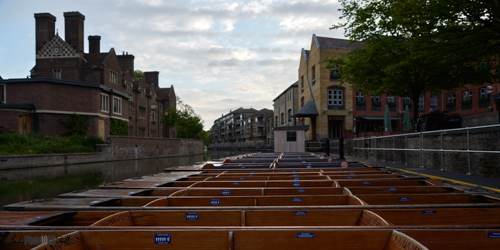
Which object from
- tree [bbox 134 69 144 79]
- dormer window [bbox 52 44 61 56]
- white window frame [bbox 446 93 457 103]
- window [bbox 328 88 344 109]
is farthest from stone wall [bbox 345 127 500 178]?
tree [bbox 134 69 144 79]

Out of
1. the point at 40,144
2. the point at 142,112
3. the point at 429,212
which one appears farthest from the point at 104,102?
the point at 429,212

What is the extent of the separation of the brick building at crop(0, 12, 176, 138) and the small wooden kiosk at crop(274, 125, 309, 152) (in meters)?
15.1

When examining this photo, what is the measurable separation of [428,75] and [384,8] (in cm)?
435

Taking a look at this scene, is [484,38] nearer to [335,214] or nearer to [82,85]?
[335,214]

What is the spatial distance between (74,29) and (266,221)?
117ft

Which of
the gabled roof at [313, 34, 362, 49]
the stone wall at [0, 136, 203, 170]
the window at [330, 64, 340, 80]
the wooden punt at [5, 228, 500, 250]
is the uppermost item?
the gabled roof at [313, 34, 362, 49]

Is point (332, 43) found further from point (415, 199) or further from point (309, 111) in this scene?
point (415, 199)

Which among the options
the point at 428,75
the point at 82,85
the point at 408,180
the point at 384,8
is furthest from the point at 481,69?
the point at 82,85

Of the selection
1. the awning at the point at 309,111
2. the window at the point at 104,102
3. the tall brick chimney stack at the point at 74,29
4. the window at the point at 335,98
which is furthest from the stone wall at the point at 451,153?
the tall brick chimney stack at the point at 74,29

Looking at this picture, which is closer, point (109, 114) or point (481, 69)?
point (481, 69)

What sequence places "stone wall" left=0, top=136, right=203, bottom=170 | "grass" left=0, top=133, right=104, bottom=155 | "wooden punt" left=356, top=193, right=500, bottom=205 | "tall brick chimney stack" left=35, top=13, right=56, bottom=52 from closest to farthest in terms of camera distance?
"wooden punt" left=356, top=193, right=500, bottom=205 < "stone wall" left=0, top=136, right=203, bottom=170 < "grass" left=0, top=133, right=104, bottom=155 < "tall brick chimney stack" left=35, top=13, right=56, bottom=52

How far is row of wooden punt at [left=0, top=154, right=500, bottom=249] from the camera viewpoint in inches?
89.4

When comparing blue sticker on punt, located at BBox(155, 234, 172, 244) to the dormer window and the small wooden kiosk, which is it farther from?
the dormer window

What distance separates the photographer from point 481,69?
17.5 m
